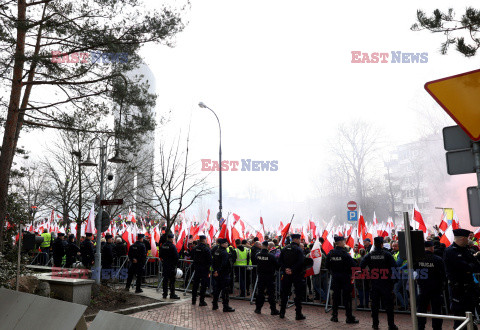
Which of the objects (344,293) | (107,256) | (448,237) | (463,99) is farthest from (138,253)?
(463,99)

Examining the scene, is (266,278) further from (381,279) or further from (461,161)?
(461,161)

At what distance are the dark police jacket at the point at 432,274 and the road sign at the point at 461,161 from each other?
12.5 ft

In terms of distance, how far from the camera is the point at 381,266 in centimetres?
853

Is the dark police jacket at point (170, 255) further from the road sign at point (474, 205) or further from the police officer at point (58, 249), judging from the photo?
the road sign at point (474, 205)

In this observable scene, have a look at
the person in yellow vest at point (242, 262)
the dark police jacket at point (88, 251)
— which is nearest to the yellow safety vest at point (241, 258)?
the person in yellow vest at point (242, 262)

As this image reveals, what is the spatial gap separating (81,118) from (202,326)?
22.0ft

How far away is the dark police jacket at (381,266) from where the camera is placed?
8.47m

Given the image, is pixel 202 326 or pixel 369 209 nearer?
pixel 202 326

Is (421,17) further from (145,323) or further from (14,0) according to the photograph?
(14,0)

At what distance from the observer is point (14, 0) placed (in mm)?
9688

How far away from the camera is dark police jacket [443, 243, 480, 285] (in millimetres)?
6816

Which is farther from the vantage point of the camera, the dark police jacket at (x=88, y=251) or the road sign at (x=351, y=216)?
the road sign at (x=351, y=216)

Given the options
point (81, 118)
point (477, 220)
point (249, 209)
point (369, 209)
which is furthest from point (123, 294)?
point (249, 209)

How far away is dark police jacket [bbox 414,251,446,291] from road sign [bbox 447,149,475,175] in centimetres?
381
